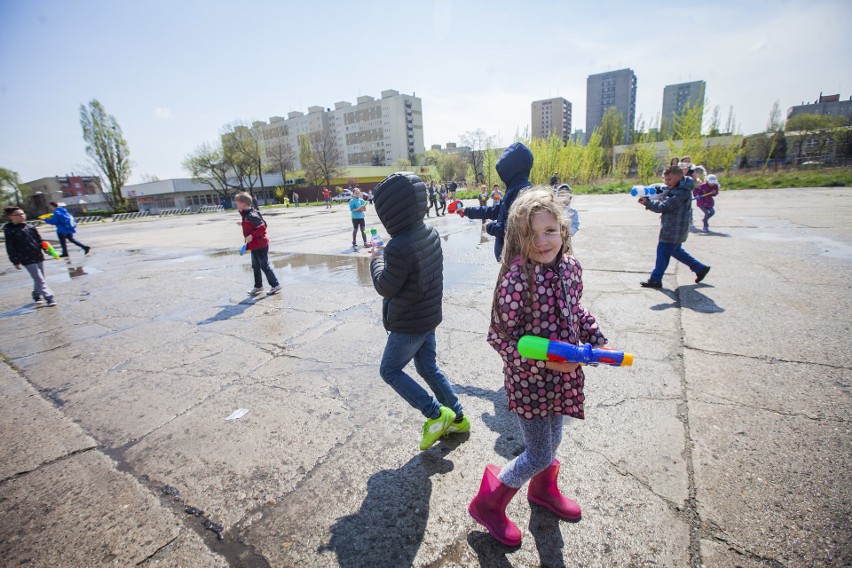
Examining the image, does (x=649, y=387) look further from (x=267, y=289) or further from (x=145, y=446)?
(x=267, y=289)

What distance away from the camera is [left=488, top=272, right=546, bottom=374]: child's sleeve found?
163cm

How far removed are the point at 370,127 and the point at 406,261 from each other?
106m

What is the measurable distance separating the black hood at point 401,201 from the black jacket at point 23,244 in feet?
26.4

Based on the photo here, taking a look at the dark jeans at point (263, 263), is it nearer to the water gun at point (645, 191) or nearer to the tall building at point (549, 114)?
the water gun at point (645, 191)

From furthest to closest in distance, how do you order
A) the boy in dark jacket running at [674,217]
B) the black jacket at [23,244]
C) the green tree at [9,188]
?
the green tree at [9,188] → the black jacket at [23,244] → the boy in dark jacket running at [674,217]

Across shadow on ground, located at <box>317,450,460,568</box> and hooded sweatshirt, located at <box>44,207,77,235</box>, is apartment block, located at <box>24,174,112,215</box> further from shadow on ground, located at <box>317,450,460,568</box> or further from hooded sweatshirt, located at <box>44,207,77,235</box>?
shadow on ground, located at <box>317,450,460,568</box>

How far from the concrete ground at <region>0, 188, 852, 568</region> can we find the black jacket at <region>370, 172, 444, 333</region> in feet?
3.13

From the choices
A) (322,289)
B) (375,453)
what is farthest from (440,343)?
(322,289)

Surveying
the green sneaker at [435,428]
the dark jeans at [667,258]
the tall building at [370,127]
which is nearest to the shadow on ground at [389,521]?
the green sneaker at [435,428]

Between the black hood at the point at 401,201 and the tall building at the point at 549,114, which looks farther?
the tall building at the point at 549,114

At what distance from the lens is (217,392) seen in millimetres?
3316

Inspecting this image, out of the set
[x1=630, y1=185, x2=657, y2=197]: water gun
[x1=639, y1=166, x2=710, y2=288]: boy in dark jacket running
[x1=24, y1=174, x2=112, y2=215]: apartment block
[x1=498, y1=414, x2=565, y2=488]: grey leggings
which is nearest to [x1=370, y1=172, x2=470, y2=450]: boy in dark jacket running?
[x1=498, y1=414, x2=565, y2=488]: grey leggings

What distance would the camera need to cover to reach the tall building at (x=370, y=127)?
312ft

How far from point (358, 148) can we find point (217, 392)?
106 meters
